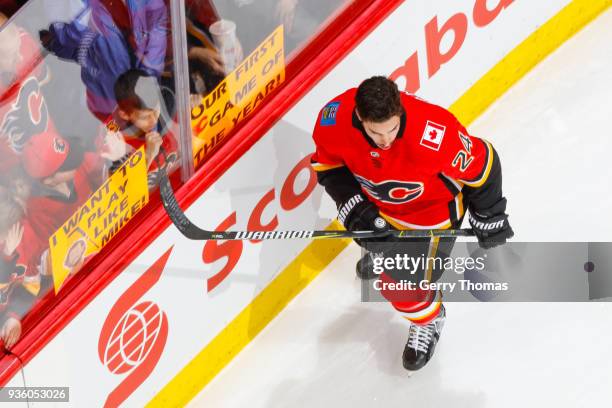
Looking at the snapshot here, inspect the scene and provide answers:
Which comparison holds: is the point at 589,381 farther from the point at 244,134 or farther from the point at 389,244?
the point at 244,134

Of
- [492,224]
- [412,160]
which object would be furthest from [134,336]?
[492,224]

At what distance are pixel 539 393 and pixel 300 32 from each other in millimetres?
1423

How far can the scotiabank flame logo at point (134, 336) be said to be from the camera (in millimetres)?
2996

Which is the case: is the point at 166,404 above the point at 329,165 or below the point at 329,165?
below

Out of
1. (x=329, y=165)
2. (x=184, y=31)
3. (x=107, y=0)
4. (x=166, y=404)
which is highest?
(x=107, y=0)

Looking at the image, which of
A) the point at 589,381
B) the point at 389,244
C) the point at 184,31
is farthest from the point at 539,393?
the point at 184,31

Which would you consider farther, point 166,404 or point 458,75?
point 458,75

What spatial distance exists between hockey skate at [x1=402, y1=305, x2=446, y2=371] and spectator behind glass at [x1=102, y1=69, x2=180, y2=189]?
3.26 feet

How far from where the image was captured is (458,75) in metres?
3.83

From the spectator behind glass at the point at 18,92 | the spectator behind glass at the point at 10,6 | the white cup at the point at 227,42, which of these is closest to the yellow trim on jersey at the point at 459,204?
the white cup at the point at 227,42

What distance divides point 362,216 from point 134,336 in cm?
80

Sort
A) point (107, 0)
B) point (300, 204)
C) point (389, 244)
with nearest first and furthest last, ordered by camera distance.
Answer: point (107, 0), point (389, 244), point (300, 204)

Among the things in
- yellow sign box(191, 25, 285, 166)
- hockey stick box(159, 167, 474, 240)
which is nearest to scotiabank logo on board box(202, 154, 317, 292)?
hockey stick box(159, 167, 474, 240)

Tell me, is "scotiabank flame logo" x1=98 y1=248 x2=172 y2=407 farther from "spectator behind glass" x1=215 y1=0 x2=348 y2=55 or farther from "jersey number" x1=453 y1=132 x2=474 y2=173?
"jersey number" x1=453 y1=132 x2=474 y2=173
